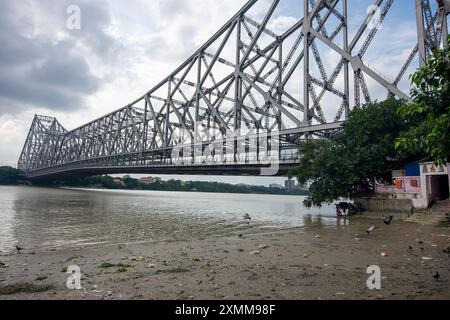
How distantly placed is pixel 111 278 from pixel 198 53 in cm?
6082

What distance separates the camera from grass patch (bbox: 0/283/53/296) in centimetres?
563

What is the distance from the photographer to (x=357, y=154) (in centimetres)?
2319

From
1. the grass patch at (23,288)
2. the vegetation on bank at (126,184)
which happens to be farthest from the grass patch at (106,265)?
the vegetation on bank at (126,184)

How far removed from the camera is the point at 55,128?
12862 centimetres

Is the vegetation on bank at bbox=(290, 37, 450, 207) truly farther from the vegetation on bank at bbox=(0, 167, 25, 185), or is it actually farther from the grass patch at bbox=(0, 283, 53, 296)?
the vegetation on bank at bbox=(0, 167, 25, 185)

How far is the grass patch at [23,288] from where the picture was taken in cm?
563

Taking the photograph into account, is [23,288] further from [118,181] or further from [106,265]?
[118,181]

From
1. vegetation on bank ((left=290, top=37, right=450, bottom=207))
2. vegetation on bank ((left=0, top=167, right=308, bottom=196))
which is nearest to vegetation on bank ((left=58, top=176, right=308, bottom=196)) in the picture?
vegetation on bank ((left=0, top=167, right=308, bottom=196))

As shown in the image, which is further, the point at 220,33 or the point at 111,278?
the point at 220,33

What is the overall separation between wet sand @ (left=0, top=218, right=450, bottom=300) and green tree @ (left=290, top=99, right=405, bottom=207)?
12.4 metres

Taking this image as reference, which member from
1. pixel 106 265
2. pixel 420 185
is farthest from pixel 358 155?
pixel 106 265

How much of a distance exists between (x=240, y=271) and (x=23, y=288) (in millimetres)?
4312

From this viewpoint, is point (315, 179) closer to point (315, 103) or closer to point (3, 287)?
point (315, 103)

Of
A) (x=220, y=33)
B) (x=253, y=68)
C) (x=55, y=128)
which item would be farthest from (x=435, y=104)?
(x=55, y=128)
